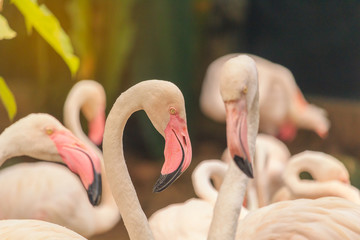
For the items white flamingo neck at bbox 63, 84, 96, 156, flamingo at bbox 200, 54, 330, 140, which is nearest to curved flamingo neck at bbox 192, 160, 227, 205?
white flamingo neck at bbox 63, 84, 96, 156

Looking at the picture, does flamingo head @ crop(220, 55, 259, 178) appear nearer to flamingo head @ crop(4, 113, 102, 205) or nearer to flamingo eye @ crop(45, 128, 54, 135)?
flamingo head @ crop(4, 113, 102, 205)

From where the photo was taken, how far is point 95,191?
1956mm

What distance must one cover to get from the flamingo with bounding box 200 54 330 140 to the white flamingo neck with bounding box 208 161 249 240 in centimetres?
364

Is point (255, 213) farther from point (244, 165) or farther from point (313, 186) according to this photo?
point (313, 186)

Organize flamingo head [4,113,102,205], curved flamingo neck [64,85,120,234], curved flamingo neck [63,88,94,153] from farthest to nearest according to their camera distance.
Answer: curved flamingo neck [63,88,94,153]
curved flamingo neck [64,85,120,234]
flamingo head [4,113,102,205]

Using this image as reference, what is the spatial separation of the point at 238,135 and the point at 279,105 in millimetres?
4068

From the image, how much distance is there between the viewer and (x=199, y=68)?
7.23 m

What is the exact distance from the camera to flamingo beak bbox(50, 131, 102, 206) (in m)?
1.97

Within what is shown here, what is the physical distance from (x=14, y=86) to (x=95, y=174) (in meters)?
4.44

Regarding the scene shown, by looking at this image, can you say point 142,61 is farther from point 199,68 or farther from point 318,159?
point 318,159

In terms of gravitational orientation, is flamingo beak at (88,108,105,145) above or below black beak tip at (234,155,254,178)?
below

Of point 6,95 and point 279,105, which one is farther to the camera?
point 279,105

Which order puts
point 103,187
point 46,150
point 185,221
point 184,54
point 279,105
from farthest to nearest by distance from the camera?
1. point 184,54
2. point 279,105
3. point 103,187
4. point 185,221
5. point 46,150

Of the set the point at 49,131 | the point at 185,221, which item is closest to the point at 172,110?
the point at 49,131
